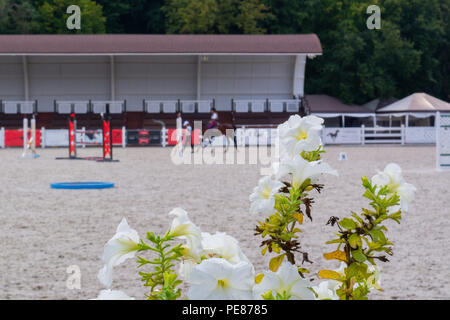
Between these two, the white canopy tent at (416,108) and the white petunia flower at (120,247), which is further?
the white canopy tent at (416,108)

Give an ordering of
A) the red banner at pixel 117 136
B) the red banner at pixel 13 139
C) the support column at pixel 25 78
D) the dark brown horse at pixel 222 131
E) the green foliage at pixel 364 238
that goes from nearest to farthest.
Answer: the green foliage at pixel 364 238 → the dark brown horse at pixel 222 131 → the red banner at pixel 117 136 → the red banner at pixel 13 139 → the support column at pixel 25 78

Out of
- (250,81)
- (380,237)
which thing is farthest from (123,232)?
(250,81)

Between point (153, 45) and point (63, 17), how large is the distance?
562 inches

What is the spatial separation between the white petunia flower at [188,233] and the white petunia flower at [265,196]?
10.3 inches

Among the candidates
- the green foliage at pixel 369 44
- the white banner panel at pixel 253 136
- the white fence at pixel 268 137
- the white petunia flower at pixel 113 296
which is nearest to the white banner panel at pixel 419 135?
the white fence at pixel 268 137

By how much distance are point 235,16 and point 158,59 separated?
14.1m

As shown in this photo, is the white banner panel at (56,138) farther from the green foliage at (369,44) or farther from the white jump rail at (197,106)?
the green foliage at (369,44)

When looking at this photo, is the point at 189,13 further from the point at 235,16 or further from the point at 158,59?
the point at 158,59

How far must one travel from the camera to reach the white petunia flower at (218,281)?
4.83ft

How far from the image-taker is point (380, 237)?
209 centimetres

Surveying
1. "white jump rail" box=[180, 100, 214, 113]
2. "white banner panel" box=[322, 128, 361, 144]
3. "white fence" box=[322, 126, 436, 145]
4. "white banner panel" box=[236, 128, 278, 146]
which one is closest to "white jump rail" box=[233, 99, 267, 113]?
"white jump rail" box=[180, 100, 214, 113]

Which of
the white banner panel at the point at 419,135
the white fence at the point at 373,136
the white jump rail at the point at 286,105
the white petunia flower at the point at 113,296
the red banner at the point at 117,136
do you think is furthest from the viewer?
the white jump rail at the point at 286,105

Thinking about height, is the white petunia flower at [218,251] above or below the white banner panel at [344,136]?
above

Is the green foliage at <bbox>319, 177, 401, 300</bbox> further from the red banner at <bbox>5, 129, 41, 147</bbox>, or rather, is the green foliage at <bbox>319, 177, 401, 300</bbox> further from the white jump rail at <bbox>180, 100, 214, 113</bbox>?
the white jump rail at <bbox>180, 100, 214, 113</bbox>
